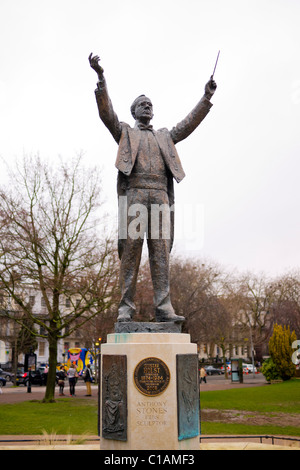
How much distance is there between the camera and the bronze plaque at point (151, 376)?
4.77 metres

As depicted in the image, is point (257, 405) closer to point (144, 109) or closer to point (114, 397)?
point (114, 397)

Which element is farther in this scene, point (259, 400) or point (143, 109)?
point (259, 400)

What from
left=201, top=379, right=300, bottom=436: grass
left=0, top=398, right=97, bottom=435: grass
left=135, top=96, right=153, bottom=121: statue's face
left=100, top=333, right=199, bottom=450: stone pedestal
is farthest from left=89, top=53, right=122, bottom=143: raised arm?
left=201, top=379, right=300, bottom=436: grass

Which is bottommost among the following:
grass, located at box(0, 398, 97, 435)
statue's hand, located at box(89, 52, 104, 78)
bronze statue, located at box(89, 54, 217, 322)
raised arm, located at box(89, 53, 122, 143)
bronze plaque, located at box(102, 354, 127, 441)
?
grass, located at box(0, 398, 97, 435)

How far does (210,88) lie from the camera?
20.0 feet

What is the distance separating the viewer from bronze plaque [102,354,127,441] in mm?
4703

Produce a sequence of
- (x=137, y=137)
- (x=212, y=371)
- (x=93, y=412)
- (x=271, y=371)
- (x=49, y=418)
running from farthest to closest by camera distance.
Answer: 1. (x=212, y=371)
2. (x=271, y=371)
3. (x=93, y=412)
4. (x=49, y=418)
5. (x=137, y=137)

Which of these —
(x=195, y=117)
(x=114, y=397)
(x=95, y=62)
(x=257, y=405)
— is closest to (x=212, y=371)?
(x=257, y=405)

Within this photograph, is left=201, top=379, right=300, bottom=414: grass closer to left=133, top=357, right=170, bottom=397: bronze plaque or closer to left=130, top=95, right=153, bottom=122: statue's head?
left=133, top=357, right=170, bottom=397: bronze plaque

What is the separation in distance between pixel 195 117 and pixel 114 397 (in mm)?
3759

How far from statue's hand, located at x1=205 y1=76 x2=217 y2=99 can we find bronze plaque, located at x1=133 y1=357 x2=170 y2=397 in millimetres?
3553

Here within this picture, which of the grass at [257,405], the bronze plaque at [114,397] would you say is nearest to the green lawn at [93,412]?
the grass at [257,405]
